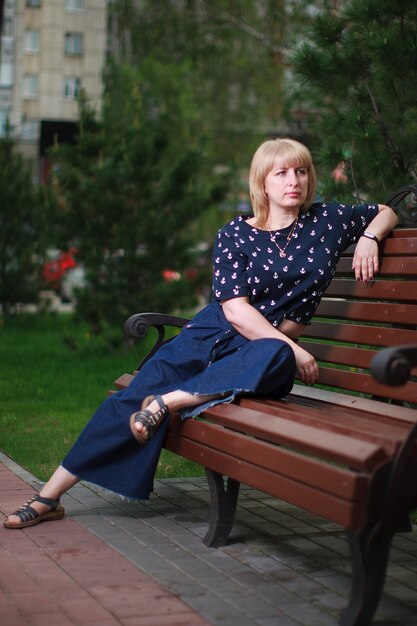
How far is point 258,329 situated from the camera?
4.65 meters

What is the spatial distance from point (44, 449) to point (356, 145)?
2.39 metres

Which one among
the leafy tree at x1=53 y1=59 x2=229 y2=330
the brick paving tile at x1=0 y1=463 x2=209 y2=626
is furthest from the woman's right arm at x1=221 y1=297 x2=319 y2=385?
the leafy tree at x1=53 y1=59 x2=229 y2=330

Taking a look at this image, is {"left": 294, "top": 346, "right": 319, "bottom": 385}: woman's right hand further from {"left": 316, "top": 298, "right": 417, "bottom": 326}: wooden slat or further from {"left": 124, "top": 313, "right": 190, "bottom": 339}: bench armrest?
{"left": 124, "top": 313, "right": 190, "bottom": 339}: bench armrest

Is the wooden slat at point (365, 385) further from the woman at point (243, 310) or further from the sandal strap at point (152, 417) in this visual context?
the sandal strap at point (152, 417)

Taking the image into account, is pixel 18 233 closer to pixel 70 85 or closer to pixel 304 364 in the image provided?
pixel 304 364

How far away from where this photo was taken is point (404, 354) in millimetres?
3479

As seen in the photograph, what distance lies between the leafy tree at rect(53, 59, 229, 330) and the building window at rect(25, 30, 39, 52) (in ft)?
160

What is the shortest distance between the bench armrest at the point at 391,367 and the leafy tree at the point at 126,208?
8102mm

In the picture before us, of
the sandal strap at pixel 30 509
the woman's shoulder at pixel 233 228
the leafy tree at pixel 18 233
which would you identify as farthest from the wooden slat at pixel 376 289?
the leafy tree at pixel 18 233

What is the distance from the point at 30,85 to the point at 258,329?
188 feet

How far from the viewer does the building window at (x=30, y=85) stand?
59719 millimetres

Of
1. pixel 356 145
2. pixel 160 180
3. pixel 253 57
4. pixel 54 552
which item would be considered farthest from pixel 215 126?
pixel 54 552

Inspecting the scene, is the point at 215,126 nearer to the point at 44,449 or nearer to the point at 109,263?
the point at 109,263

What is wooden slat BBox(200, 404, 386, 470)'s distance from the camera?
343 cm
